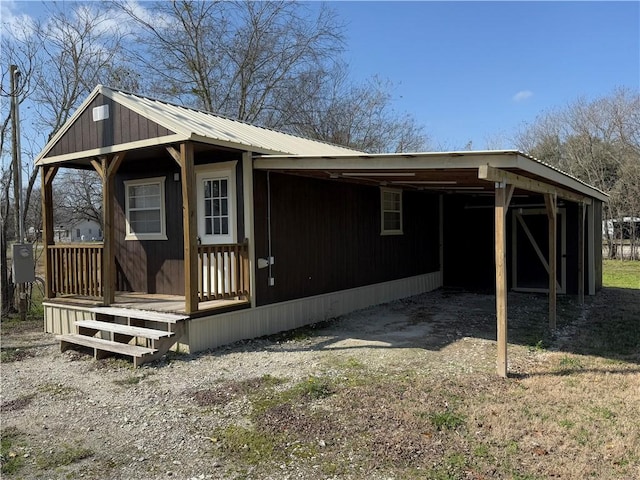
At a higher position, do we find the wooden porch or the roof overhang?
the roof overhang

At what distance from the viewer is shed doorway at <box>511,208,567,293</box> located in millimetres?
10508

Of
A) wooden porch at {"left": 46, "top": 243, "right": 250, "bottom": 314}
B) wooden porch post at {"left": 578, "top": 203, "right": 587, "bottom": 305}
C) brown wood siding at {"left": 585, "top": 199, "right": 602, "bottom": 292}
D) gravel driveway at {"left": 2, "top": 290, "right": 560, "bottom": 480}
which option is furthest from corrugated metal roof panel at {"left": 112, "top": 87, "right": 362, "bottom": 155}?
brown wood siding at {"left": 585, "top": 199, "right": 602, "bottom": 292}

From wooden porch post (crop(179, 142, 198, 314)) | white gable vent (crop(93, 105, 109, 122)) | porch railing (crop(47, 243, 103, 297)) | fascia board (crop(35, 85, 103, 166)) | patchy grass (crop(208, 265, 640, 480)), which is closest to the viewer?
patchy grass (crop(208, 265, 640, 480))

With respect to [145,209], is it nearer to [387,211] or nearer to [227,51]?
[387,211]

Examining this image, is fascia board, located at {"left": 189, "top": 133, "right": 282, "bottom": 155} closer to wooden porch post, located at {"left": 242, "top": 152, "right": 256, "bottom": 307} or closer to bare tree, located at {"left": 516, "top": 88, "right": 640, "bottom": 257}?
wooden porch post, located at {"left": 242, "top": 152, "right": 256, "bottom": 307}

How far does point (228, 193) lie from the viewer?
6.90 meters

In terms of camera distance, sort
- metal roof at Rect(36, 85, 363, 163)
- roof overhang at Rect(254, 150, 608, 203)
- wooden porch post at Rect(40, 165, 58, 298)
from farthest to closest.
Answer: wooden porch post at Rect(40, 165, 58, 298), metal roof at Rect(36, 85, 363, 163), roof overhang at Rect(254, 150, 608, 203)

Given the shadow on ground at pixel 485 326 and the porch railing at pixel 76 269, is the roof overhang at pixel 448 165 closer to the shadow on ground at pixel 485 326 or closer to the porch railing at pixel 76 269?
the shadow on ground at pixel 485 326

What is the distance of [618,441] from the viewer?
3.27 meters

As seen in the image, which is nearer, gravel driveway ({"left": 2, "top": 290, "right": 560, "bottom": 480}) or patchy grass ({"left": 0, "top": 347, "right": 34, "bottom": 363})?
gravel driveway ({"left": 2, "top": 290, "right": 560, "bottom": 480})

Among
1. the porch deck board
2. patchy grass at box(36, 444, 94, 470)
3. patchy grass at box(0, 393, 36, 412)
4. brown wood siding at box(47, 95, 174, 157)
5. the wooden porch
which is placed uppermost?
brown wood siding at box(47, 95, 174, 157)

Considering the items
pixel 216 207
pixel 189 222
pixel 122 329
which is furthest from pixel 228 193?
pixel 122 329

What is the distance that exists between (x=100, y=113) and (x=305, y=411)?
524cm

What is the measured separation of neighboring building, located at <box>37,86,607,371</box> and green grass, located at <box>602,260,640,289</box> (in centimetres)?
411
